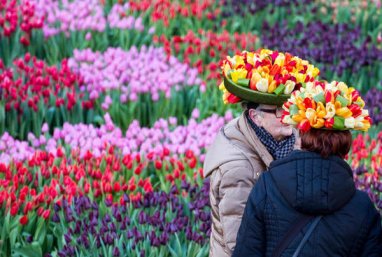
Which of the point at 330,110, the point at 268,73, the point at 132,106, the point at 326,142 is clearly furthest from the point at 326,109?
the point at 132,106

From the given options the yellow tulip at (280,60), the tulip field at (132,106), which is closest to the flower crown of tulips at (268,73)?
the yellow tulip at (280,60)

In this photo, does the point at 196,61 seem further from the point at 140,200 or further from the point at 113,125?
the point at 140,200

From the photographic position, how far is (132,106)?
23.8 feet

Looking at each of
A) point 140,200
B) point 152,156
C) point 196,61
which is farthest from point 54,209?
point 196,61

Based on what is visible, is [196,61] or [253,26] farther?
[253,26]

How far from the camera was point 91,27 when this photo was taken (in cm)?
885

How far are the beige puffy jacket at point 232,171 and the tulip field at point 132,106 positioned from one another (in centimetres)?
109

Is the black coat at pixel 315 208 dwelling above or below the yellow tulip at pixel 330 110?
below

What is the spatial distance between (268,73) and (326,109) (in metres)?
0.72

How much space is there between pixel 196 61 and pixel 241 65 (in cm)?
437

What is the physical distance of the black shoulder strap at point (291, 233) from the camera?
3.28 m

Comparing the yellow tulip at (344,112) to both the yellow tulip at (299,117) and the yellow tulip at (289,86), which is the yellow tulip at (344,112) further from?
the yellow tulip at (289,86)

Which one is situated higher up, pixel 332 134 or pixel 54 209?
pixel 332 134

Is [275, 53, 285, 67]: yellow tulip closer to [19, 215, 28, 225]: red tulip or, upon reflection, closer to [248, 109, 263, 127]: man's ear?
[248, 109, 263, 127]: man's ear
